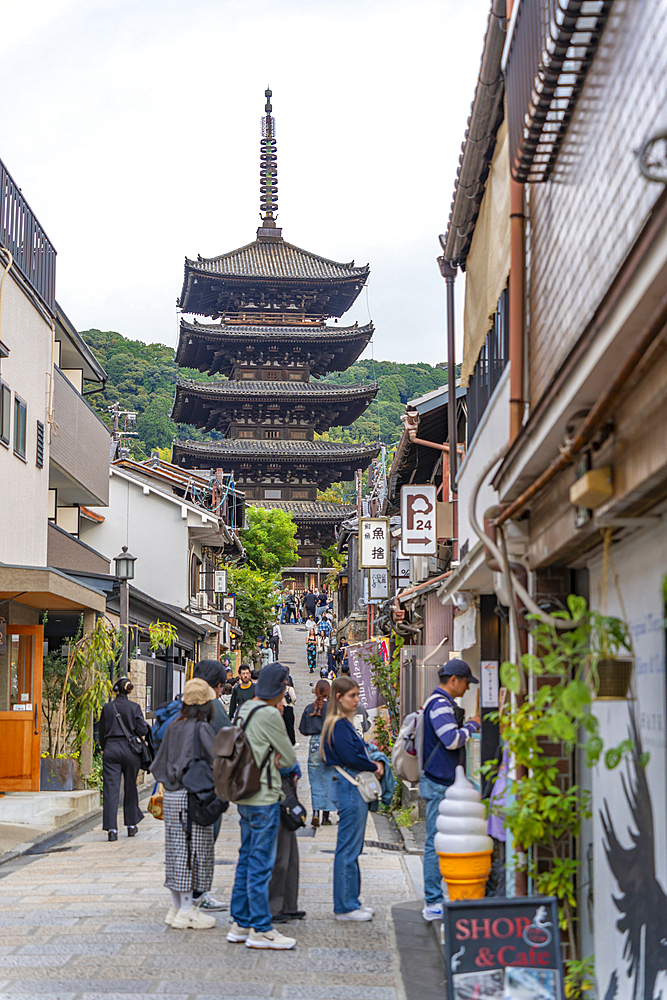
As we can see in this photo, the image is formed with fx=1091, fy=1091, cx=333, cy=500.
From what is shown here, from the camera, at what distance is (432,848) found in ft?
25.1

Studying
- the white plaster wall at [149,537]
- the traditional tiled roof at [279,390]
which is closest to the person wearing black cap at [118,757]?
the white plaster wall at [149,537]

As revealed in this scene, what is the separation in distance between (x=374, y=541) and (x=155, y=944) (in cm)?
1891

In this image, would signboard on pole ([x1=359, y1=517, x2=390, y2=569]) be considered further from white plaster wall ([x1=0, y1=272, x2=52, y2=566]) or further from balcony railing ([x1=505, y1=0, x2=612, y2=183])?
balcony railing ([x1=505, y1=0, x2=612, y2=183])

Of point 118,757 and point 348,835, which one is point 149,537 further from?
point 348,835

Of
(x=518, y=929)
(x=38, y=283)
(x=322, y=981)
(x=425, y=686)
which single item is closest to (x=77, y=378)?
(x=38, y=283)

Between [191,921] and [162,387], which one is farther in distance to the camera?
[162,387]

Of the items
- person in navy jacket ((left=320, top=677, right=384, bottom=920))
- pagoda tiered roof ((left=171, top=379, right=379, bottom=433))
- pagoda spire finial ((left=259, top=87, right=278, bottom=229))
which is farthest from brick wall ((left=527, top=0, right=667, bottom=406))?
pagoda spire finial ((left=259, top=87, right=278, bottom=229))

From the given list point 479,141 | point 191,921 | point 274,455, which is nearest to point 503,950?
point 191,921

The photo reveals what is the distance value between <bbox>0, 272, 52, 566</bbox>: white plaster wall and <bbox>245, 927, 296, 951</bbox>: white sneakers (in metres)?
9.28

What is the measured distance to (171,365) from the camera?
93062mm

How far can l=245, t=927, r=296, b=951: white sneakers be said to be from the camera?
6910 mm

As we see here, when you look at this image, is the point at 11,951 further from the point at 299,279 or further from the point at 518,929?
the point at 299,279

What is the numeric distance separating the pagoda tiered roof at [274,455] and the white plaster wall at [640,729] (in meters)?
48.0

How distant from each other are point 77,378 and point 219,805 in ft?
53.1
